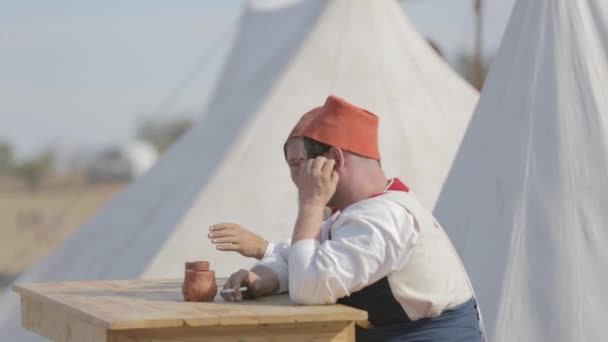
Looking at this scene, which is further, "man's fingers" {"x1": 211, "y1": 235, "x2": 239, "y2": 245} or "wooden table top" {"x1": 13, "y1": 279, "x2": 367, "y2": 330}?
"man's fingers" {"x1": 211, "y1": 235, "x2": 239, "y2": 245}

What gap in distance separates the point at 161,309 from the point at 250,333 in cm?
19

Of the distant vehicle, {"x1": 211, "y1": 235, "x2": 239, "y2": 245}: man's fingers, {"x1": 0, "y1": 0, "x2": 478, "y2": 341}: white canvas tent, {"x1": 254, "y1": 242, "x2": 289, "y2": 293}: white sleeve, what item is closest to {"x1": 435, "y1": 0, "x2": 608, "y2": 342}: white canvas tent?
{"x1": 254, "y1": 242, "x2": 289, "y2": 293}: white sleeve

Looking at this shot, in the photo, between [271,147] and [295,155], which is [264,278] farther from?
[271,147]

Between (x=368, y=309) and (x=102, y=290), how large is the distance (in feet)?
2.02

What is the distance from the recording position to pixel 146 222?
6.44 metres

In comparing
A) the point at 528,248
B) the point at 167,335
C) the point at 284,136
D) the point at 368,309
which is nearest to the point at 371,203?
the point at 368,309

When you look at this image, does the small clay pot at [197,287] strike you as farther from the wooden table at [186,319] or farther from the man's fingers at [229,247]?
the man's fingers at [229,247]

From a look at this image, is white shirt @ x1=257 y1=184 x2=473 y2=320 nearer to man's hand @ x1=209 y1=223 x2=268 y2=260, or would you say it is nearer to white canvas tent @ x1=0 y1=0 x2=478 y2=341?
man's hand @ x1=209 y1=223 x2=268 y2=260

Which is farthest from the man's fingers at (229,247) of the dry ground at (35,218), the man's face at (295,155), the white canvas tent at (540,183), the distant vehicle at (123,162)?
the distant vehicle at (123,162)

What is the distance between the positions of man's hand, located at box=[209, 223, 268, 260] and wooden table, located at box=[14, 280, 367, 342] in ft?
0.45

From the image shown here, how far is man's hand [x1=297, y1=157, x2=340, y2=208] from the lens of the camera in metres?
2.73

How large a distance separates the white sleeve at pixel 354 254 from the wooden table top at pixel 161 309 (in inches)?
1.5

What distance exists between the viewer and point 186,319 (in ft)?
8.05

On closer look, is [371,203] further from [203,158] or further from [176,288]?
[203,158]
